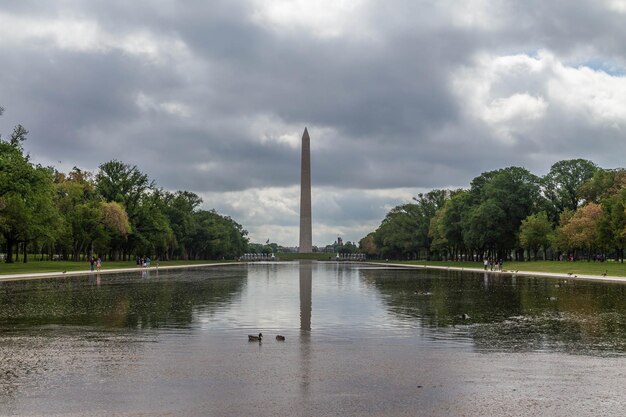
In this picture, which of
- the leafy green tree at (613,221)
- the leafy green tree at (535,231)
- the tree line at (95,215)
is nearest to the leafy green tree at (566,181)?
the leafy green tree at (535,231)

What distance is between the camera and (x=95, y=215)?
261ft

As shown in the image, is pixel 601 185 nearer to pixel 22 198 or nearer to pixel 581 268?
pixel 581 268

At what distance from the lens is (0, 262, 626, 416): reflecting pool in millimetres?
8773

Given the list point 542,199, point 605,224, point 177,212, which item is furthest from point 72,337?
point 177,212

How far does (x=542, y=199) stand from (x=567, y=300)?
237ft

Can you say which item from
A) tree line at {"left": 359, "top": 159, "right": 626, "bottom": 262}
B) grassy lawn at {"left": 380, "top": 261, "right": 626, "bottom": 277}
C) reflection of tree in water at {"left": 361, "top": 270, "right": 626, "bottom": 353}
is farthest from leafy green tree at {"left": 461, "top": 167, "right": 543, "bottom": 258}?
reflection of tree in water at {"left": 361, "top": 270, "right": 626, "bottom": 353}

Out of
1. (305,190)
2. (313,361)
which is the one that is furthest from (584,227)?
(313,361)

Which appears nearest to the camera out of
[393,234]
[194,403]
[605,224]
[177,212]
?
[194,403]

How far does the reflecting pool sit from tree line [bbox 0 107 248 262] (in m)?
38.6

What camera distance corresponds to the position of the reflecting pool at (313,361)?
8773mm

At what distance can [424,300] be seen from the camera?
2639 centimetres

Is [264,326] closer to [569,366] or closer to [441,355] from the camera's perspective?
[441,355]

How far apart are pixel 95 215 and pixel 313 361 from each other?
73117 mm

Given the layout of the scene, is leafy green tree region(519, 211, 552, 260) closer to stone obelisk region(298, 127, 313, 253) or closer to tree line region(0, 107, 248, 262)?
stone obelisk region(298, 127, 313, 253)
